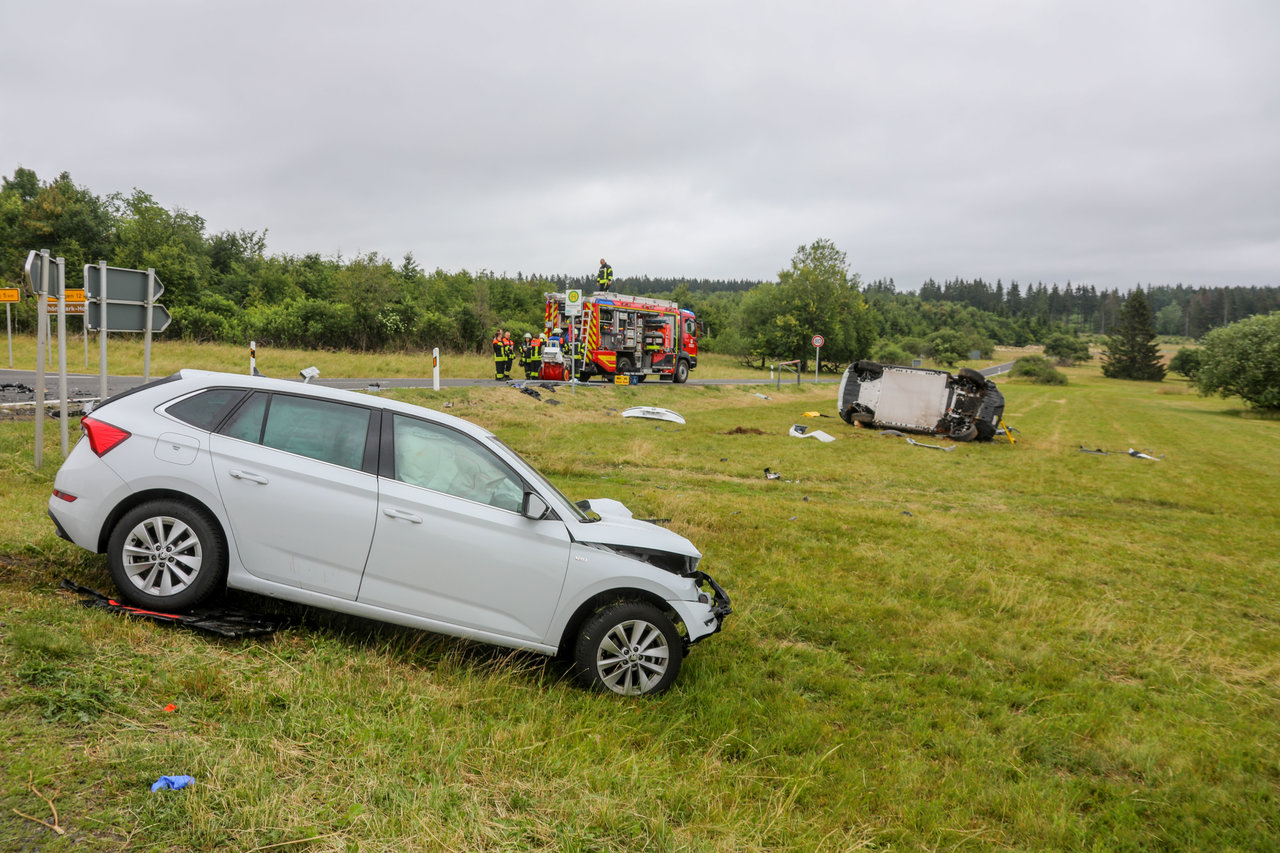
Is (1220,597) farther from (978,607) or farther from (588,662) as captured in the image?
(588,662)

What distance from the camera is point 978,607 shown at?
7.25 m

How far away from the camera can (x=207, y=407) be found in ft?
15.0

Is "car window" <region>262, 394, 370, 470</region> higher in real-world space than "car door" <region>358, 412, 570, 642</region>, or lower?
higher

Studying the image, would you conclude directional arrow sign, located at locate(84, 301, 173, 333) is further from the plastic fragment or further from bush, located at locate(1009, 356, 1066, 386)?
bush, located at locate(1009, 356, 1066, 386)

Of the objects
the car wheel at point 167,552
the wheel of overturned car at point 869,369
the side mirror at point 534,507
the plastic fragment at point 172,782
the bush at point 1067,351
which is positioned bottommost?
the plastic fragment at point 172,782

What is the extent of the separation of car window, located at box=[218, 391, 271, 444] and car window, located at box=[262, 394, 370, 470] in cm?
4

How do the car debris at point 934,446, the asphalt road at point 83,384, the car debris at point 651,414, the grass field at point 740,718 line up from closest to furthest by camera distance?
→ the grass field at point 740,718, the asphalt road at point 83,384, the car debris at point 934,446, the car debris at point 651,414

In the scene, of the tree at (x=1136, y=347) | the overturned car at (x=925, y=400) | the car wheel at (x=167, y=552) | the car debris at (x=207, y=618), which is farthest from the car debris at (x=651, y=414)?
the tree at (x=1136, y=347)

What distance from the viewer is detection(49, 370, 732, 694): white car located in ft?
14.1

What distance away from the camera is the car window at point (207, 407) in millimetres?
4504

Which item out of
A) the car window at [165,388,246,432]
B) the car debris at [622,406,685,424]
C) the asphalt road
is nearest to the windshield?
the car window at [165,388,246,432]

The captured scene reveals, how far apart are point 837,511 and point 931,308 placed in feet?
464

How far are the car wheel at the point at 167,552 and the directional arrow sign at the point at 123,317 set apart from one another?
5.43 metres

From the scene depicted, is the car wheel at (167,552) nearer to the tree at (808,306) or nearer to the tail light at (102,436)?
the tail light at (102,436)
